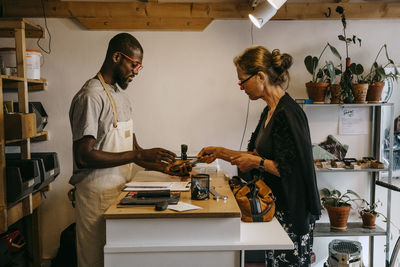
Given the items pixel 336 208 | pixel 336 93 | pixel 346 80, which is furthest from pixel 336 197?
pixel 346 80

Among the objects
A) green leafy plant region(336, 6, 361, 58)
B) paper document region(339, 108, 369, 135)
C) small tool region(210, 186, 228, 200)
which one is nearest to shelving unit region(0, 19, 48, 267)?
small tool region(210, 186, 228, 200)

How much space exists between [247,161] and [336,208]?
1.56 meters

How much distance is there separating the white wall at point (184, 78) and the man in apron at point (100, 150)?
3.96 feet

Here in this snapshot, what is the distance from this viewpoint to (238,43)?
3.48 metres

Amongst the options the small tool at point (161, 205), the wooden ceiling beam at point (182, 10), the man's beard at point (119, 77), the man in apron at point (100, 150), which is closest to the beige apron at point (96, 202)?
the man in apron at point (100, 150)

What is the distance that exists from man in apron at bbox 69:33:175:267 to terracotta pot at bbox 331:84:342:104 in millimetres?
1858

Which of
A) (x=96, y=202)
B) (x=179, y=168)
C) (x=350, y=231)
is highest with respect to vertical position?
(x=179, y=168)

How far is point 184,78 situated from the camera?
3.50 metres

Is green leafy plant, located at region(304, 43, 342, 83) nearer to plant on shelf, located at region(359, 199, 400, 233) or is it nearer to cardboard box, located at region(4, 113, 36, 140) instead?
plant on shelf, located at region(359, 199, 400, 233)

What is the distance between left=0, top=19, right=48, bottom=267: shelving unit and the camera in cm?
249

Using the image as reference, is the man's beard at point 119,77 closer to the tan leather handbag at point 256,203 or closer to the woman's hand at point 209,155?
the woman's hand at point 209,155

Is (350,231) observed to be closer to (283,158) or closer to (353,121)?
(353,121)

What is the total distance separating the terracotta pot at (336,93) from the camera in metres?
3.29

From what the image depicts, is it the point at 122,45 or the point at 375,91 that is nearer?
the point at 122,45
